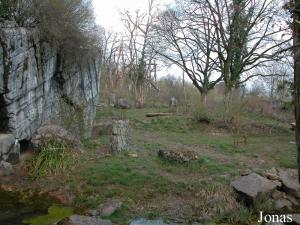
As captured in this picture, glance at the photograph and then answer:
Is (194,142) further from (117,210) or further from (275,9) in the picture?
(275,9)

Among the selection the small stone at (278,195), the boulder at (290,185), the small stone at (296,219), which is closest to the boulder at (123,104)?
the boulder at (290,185)

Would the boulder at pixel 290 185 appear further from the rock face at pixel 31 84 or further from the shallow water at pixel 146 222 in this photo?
the rock face at pixel 31 84

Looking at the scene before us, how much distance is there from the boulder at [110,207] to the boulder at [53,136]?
10.2 ft

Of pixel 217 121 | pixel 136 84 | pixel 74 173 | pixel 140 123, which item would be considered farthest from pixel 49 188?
pixel 136 84

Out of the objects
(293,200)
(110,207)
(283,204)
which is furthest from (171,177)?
(293,200)

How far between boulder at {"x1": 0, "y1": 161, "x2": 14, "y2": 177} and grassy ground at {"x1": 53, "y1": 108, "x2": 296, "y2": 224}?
159 centimetres

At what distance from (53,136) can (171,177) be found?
3502mm

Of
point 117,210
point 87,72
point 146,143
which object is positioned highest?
point 87,72

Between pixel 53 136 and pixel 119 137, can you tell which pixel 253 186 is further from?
pixel 53 136

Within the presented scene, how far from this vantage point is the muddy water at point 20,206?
25.8 ft

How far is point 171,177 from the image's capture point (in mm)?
10141

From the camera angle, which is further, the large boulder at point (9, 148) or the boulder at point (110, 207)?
the large boulder at point (9, 148)

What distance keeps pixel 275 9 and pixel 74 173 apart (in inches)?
718

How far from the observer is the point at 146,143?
14102mm
